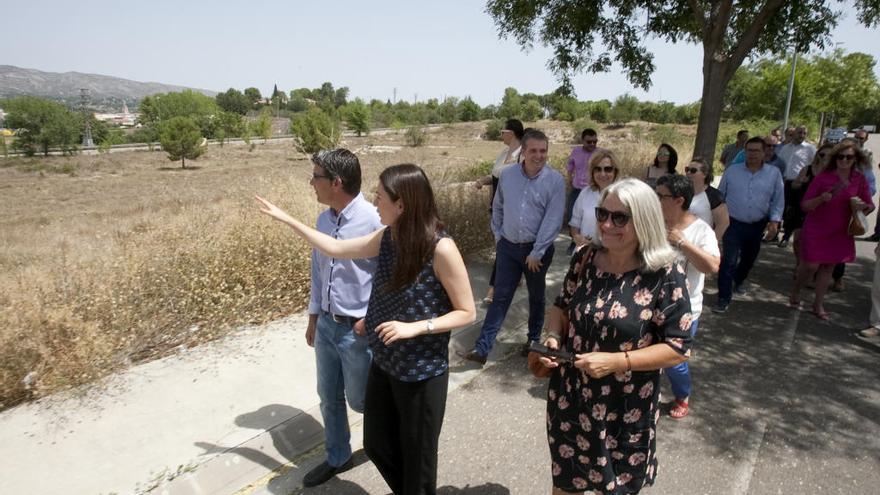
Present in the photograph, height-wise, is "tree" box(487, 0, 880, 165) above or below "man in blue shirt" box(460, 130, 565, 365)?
above

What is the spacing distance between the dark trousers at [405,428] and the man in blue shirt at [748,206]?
4.49 m

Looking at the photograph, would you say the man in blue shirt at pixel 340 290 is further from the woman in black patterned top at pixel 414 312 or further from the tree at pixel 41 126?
the tree at pixel 41 126

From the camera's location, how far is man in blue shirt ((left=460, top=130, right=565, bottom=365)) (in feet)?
13.3

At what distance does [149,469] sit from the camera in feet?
9.42

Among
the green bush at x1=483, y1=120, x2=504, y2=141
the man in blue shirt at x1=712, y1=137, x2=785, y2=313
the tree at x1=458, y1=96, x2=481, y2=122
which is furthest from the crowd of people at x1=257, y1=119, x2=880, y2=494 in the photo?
the tree at x1=458, y1=96, x2=481, y2=122

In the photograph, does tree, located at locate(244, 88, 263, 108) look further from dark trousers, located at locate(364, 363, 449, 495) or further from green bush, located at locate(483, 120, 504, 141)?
dark trousers, located at locate(364, 363, 449, 495)

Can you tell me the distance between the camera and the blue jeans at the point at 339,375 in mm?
2664

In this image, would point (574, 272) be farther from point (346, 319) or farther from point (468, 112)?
point (468, 112)

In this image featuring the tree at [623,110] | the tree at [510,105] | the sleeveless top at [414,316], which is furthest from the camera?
the tree at [510,105]

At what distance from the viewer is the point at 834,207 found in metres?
5.20

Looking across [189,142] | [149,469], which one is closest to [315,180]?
[149,469]

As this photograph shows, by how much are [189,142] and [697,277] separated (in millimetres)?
41006

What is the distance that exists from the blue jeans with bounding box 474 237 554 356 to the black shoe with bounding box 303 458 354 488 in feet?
5.57

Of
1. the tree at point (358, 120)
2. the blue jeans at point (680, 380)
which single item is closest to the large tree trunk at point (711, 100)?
the blue jeans at point (680, 380)
